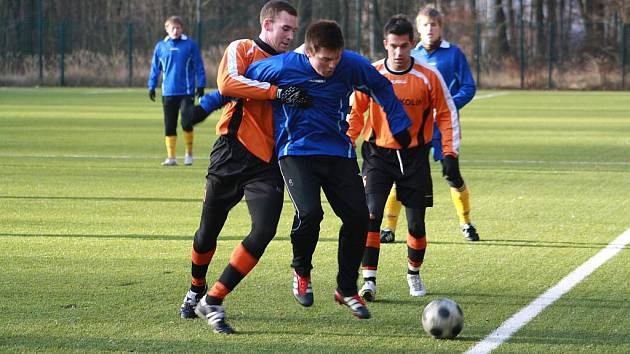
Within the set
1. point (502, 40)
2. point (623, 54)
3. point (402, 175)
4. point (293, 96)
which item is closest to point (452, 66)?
point (402, 175)

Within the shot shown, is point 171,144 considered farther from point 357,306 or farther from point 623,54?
point 623,54

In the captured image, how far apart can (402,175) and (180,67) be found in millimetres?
9193

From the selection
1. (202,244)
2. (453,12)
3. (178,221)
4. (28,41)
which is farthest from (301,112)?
(453,12)

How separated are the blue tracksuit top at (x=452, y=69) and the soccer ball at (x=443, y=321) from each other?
3.52m

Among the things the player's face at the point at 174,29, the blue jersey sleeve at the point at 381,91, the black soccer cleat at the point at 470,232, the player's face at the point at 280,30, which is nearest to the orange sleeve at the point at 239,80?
the player's face at the point at 280,30

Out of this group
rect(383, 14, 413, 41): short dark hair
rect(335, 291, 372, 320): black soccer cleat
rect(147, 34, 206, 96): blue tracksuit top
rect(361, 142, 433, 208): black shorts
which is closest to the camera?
rect(335, 291, 372, 320): black soccer cleat

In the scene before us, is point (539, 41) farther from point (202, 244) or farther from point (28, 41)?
point (202, 244)

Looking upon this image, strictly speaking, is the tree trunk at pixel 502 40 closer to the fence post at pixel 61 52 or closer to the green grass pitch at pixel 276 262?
the fence post at pixel 61 52

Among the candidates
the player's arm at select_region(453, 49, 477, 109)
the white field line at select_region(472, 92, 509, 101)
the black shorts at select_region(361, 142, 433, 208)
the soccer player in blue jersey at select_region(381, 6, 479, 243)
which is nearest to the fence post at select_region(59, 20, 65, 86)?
the white field line at select_region(472, 92, 509, 101)

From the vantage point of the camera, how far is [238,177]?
678 cm

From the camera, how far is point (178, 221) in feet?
37.2

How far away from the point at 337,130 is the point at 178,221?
475 cm

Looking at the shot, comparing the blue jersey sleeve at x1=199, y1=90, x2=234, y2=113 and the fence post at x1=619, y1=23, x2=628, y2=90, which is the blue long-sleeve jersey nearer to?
the blue jersey sleeve at x1=199, y1=90, x2=234, y2=113

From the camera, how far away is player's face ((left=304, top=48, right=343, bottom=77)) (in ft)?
21.6
